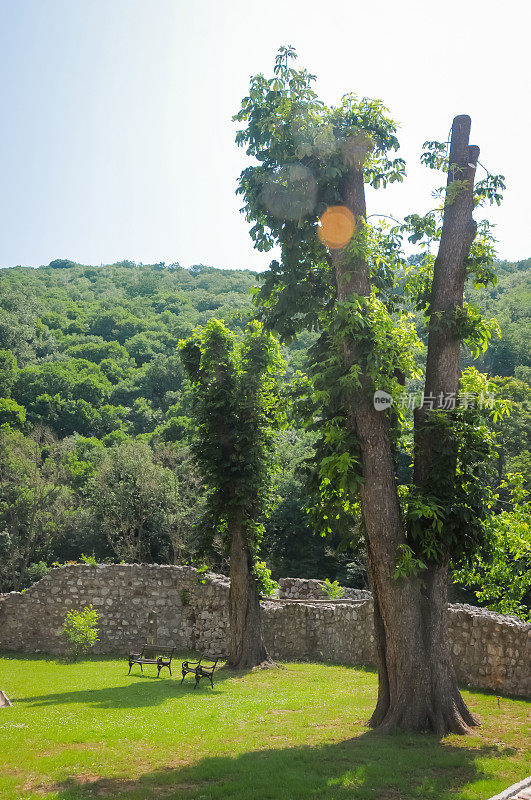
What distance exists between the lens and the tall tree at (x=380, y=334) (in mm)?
8992

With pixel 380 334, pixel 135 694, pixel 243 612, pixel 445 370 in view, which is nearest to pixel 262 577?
pixel 243 612

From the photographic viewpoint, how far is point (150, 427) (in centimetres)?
5178

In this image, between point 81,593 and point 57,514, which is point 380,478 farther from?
point 57,514

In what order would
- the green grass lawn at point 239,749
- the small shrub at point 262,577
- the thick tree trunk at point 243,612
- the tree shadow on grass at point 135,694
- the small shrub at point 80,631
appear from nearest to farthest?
the green grass lawn at point 239,749 → the tree shadow on grass at point 135,694 → the thick tree trunk at point 243,612 → the small shrub at point 262,577 → the small shrub at point 80,631

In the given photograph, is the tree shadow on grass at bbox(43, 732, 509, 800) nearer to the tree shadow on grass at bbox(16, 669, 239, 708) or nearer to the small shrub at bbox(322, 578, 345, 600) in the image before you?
the tree shadow on grass at bbox(16, 669, 239, 708)

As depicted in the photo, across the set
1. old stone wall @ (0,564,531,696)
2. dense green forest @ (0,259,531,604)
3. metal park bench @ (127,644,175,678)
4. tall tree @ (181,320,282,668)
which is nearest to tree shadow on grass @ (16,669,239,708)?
metal park bench @ (127,644,175,678)

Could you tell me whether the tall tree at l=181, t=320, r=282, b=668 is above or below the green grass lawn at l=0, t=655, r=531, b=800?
above

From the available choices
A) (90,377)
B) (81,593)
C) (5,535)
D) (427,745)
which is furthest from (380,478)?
(90,377)

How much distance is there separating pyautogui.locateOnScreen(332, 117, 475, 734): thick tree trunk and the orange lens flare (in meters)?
0.46

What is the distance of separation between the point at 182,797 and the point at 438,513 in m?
4.35

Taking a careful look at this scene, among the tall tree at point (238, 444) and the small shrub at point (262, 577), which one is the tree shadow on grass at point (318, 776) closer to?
the tall tree at point (238, 444)

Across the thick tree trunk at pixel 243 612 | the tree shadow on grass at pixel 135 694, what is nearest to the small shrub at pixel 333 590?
the thick tree trunk at pixel 243 612

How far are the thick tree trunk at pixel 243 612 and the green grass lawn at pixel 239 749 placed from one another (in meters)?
3.26

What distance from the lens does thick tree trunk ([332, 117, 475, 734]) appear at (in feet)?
29.1
